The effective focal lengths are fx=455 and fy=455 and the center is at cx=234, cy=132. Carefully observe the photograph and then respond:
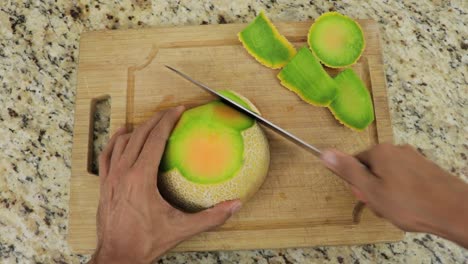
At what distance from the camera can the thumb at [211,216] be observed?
104cm

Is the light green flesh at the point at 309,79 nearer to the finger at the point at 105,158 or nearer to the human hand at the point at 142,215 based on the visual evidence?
the human hand at the point at 142,215

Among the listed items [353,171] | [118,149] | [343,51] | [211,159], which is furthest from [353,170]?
[118,149]

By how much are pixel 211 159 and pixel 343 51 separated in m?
0.48

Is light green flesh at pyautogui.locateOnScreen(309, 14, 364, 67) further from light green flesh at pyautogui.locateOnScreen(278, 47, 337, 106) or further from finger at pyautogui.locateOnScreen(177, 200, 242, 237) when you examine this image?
finger at pyautogui.locateOnScreen(177, 200, 242, 237)

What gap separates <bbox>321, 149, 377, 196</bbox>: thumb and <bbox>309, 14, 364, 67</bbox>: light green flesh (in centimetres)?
40

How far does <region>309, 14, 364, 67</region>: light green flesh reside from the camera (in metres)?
1.22

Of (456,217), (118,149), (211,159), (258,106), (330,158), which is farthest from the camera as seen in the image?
(258,106)

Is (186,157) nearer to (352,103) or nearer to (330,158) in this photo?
(330,158)

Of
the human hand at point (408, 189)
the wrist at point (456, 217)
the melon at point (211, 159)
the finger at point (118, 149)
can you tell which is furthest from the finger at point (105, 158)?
the wrist at point (456, 217)

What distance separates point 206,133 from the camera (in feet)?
3.43

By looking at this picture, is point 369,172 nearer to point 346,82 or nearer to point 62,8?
point 346,82

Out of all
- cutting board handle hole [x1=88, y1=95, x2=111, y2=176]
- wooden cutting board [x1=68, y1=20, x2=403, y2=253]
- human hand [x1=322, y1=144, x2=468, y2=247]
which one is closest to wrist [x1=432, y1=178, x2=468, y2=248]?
human hand [x1=322, y1=144, x2=468, y2=247]

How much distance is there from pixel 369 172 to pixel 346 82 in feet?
1.24

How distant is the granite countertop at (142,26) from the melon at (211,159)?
0.23 metres
